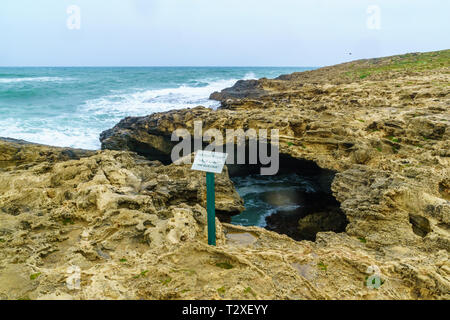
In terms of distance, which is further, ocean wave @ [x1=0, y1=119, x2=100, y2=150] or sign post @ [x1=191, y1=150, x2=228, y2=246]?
ocean wave @ [x1=0, y1=119, x2=100, y2=150]

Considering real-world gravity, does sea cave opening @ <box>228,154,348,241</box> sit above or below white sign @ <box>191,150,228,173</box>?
below

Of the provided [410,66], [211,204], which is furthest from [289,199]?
[410,66]

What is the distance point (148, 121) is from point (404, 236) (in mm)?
11467

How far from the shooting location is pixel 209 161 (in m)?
4.41

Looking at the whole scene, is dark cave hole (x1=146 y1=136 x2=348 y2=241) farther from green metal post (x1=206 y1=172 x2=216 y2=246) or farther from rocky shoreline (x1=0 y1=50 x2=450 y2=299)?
green metal post (x1=206 y1=172 x2=216 y2=246)

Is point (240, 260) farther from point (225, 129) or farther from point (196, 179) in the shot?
point (225, 129)

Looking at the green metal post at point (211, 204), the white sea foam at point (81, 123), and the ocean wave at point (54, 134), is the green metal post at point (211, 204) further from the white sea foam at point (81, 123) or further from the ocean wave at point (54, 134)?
the white sea foam at point (81, 123)

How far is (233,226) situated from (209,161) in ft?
6.83

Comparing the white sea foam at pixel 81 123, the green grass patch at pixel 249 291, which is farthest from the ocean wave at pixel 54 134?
the green grass patch at pixel 249 291

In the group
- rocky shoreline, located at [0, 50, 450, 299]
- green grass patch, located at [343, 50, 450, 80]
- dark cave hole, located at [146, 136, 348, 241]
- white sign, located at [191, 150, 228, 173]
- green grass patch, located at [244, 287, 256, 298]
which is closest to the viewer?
green grass patch, located at [244, 287, 256, 298]

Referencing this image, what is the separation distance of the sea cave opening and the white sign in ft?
15.5

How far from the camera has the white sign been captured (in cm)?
438

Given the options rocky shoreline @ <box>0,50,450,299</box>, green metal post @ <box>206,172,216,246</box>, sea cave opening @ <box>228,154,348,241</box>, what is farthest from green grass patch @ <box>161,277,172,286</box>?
sea cave opening @ <box>228,154,348,241</box>

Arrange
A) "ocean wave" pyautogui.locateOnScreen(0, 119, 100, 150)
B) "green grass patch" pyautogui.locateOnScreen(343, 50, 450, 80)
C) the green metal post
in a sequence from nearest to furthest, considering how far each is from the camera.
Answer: the green metal post, "ocean wave" pyautogui.locateOnScreen(0, 119, 100, 150), "green grass patch" pyautogui.locateOnScreen(343, 50, 450, 80)
